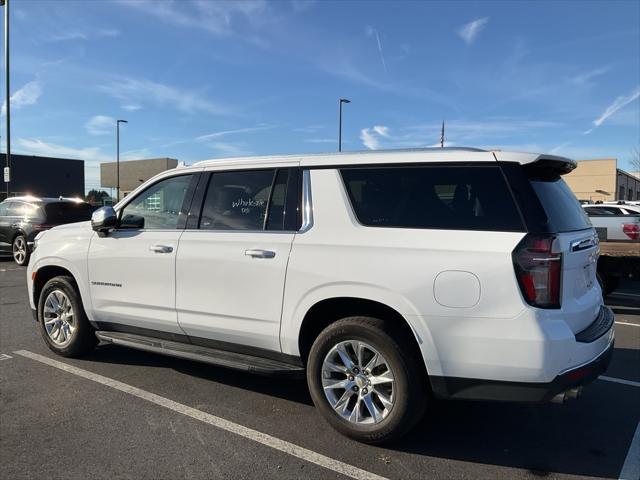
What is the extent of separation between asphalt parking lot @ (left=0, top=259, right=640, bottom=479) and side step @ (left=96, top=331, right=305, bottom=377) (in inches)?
13.6

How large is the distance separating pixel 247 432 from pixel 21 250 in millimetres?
11519

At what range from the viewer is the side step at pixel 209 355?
3707mm

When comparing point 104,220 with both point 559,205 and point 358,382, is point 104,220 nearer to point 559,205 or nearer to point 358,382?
point 358,382

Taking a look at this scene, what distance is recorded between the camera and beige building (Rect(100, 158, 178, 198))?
55597mm

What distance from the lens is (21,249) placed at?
41.9 ft

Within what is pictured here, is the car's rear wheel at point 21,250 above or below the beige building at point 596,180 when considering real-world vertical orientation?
below

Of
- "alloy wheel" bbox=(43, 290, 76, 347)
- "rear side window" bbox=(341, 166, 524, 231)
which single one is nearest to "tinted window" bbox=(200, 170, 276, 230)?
"rear side window" bbox=(341, 166, 524, 231)

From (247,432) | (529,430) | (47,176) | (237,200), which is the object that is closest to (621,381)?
(529,430)

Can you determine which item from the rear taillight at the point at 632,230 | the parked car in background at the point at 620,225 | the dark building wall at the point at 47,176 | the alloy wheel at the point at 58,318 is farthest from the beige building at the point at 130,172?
the alloy wheel at the point at 58,318

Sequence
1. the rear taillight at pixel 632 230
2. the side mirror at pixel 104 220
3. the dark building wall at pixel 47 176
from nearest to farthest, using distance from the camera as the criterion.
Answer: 1. the side mirror at pixel 104 220
2. the rear taillight at pixel 632 230
3. the dark building wall at pixel 47 176

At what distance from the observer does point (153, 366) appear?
499 centimetres

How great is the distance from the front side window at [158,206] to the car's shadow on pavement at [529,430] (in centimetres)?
143

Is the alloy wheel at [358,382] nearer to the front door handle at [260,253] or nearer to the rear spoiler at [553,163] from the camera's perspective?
the front door handle at [260,253]

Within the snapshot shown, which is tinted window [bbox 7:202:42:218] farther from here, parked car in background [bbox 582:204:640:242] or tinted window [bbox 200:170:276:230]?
parked car in background [bbox 582:204:640:242]
